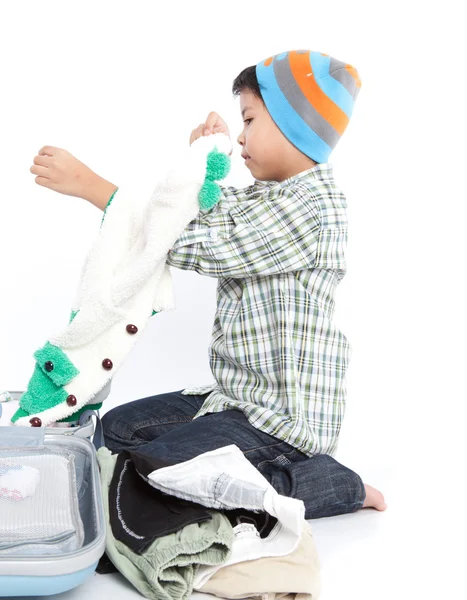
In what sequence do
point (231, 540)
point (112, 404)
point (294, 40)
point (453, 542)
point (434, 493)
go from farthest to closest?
point (294, 40), point (112, 404), point (434, 493), point (453, 542), point (231, 540)

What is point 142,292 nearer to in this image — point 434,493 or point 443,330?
point 434,493

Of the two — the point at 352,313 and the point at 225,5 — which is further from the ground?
the point at 225,5

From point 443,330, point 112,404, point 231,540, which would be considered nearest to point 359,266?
point 443,330

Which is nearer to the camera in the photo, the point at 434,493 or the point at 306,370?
the point at 306,370

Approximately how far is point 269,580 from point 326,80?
899mm

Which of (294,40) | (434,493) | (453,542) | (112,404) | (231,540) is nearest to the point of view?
(231,540)

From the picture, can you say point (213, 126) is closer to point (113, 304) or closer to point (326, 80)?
point (326, 80)

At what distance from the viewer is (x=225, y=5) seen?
2143 millimetres

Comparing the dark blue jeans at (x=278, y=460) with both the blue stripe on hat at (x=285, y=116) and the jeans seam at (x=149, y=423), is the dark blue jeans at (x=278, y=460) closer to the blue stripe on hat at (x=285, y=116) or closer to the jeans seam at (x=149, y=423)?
the jeans seam at (x=149, y=423)

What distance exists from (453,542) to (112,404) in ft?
3.20

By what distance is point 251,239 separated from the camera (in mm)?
1334

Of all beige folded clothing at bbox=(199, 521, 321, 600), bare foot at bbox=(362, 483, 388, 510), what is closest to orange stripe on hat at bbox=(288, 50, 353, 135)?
bare foot at bbox=(362, 483, 388, 510)

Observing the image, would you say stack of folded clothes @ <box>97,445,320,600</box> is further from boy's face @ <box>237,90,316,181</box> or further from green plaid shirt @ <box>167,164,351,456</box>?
boy's face @ <box>237,90,316,181</box>

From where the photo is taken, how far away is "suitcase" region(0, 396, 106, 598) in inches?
33.8
